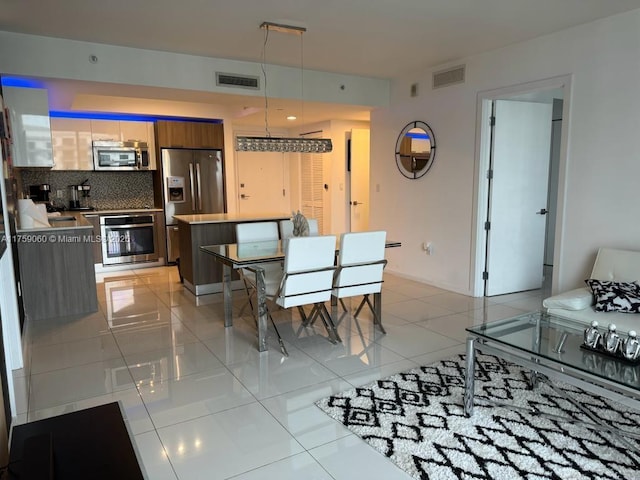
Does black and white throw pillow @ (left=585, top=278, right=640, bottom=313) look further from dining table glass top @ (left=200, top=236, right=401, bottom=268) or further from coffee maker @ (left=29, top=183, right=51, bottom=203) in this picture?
coffee maker @ (left=29, top=183, right=51, bottom=203)

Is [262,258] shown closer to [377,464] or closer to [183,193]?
[377,464]

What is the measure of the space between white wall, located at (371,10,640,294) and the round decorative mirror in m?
0.09

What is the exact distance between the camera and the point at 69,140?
6.57 meters

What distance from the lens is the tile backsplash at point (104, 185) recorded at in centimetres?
671

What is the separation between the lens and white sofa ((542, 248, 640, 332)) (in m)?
3.15

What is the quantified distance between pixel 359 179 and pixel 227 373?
5.31m

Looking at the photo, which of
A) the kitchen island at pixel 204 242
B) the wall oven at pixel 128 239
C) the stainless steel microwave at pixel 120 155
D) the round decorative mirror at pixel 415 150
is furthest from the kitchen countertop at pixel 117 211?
the round decorative mirror at pixel 415 150

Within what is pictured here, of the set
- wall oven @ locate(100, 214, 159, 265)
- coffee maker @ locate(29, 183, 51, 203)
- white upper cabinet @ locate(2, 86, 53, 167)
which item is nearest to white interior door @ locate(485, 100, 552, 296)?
white upper cabinet @ locate(2, 86, 53, 167)

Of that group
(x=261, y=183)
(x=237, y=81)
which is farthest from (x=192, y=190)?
(x=237, y=81)

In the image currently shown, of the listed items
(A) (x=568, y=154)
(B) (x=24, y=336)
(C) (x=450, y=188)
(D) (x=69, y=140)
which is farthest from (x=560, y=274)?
(D) (x=69, y=140)

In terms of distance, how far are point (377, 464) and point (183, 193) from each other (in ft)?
19.2

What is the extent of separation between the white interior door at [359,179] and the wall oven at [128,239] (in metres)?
3.37

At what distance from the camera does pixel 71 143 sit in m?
6.59

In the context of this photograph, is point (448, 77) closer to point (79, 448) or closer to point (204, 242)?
point (204, 242)
